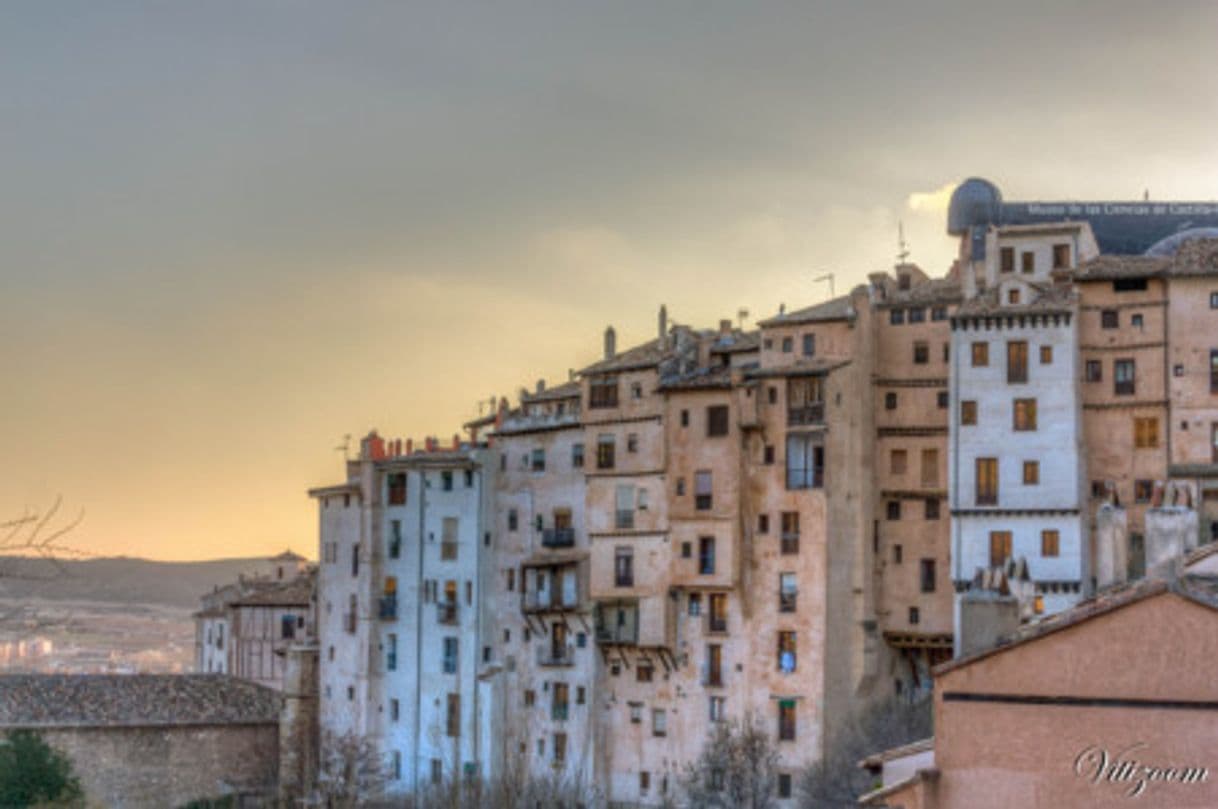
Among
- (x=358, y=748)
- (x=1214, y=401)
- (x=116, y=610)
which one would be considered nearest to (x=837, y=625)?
(x=1214, y=401)

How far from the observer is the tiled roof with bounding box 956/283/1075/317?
5269cm

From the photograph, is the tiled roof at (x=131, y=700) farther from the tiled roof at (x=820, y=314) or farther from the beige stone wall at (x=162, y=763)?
the tiled roof at (x=820, y=314)

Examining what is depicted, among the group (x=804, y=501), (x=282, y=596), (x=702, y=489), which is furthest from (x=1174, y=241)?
(x=282, y=596)

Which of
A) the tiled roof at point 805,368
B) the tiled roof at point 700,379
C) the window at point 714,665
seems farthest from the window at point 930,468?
the window at point 714,665

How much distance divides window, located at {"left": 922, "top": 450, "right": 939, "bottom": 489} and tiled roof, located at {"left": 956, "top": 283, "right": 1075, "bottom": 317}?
432 cm

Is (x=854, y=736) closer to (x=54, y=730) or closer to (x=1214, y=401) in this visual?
(x=1214, y=401)

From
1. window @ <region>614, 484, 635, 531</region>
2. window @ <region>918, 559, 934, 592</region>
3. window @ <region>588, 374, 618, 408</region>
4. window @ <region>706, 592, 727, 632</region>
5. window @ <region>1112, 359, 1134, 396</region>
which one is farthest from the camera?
window @ <region>588, 374, 618, 408</region>

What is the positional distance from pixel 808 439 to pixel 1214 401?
A: 1128 centimetres

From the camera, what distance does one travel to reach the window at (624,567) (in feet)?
186

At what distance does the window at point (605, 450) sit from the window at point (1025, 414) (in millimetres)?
12455

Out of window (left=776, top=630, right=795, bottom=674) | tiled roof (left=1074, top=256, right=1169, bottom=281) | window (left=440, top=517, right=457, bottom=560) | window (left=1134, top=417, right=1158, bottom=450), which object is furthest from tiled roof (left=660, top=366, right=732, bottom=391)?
window (left=1134, top=417, right=1158, bottom=450)

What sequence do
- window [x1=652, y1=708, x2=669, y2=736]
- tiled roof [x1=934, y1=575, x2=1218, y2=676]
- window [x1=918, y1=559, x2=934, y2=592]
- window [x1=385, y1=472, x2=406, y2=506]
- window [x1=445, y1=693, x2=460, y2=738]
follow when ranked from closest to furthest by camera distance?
tiled roof [x1=934, y1=575, x2=1218, y2=676]
window [x1=918, y1=559, x2=934, y2=592]
window [x1=652, y1=708, x2=669, y2=736]
window [x1=445, y1=693, x2=460, y2=738]
window [x1=385, y1=472, x2=406, y2=506]

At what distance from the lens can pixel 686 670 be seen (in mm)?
55781

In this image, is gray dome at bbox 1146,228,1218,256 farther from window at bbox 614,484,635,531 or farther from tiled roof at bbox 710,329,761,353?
window at bbox 614,484,635,531
